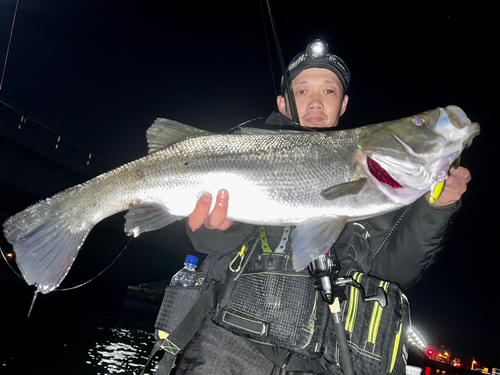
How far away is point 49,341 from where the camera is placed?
9.34 meters

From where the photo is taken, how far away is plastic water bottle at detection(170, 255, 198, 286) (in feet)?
9.91

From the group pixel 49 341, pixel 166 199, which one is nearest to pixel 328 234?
pixel 166 199

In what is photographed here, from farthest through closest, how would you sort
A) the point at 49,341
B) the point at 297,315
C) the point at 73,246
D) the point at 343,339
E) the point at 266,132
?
1. the point at 49,341
2. the point at 266,132
3. the point at 73,246
4. the point at 297,315
5. the point at 343,339

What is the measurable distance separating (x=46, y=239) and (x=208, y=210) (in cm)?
130

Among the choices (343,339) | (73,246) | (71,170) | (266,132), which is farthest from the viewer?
(71,170)

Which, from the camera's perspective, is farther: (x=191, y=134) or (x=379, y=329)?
(x=191, y=134)

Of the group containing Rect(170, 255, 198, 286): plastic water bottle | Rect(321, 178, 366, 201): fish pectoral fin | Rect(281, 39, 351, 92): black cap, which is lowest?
Rect(170, 255, 198, 286): plastic water bottle

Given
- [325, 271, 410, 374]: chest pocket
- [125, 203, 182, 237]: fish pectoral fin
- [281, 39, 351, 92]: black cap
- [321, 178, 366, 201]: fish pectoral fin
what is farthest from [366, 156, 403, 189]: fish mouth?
[281, 39, 351, 92]: black cap

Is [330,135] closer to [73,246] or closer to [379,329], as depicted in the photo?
[379,329]

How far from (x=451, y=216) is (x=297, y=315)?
4.68 feet

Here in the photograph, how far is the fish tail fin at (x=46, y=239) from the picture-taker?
249cm

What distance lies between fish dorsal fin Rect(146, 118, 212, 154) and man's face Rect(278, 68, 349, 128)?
1453 mm

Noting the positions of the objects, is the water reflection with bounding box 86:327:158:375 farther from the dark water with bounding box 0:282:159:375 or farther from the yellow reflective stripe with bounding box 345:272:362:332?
the yellow reflective stripe with bounding box 345:272:362:332

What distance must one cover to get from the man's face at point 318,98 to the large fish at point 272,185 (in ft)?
3.50
